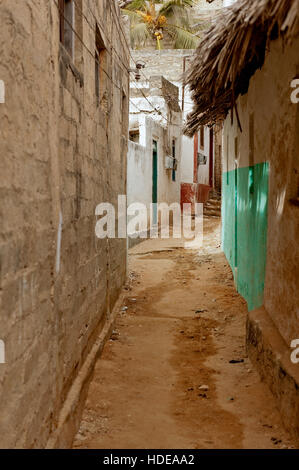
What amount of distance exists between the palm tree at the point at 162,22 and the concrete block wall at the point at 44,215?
27768 mm

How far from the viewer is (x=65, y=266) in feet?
11.9

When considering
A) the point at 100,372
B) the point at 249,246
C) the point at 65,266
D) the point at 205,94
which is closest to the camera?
the point at 65,266

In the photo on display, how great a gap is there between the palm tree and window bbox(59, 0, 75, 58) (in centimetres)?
2850

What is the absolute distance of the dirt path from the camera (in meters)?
3.80

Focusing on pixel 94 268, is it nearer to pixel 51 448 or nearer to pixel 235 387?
pixel 235 387

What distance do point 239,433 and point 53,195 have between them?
2.38m

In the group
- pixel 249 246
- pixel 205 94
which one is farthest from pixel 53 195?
pixel 249 246

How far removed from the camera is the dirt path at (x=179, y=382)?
3.80 metres

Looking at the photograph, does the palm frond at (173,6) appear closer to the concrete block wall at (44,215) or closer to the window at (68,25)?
the concrete block wall at (44,215)

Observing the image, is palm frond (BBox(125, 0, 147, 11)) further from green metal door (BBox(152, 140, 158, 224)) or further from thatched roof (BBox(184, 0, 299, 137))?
thatched roof (BBox(184, 0, 299, 137))

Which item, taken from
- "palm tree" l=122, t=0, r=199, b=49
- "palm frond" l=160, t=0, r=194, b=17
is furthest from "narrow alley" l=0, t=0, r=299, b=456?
"palm frond" l=160, t=0, r=194, b=17

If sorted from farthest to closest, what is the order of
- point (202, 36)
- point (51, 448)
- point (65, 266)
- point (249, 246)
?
1. point (249, 246)
2. point (202, 36)
3. point (65, 266)
4. point (51, 448)

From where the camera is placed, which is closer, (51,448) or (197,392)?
(51,448)

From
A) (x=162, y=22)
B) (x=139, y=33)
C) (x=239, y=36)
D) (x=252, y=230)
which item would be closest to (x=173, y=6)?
(x=162, y=22)
